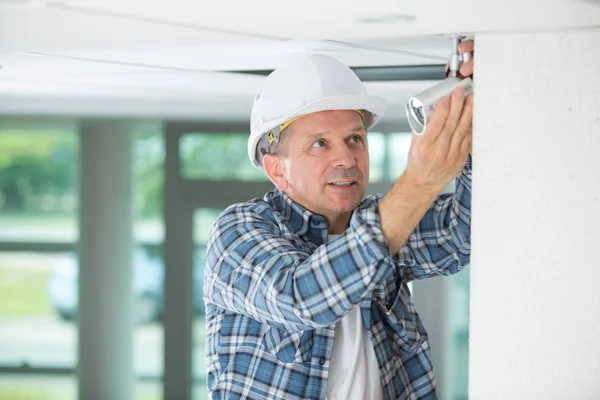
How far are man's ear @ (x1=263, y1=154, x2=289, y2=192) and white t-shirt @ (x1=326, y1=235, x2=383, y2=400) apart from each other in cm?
29

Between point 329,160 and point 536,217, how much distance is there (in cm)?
72

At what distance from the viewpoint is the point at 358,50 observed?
1588 mm

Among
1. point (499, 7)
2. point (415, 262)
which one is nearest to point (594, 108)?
point (499, 7)

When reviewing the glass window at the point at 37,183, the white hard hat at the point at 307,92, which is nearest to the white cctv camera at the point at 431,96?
A: the white hard hat at the point at 307,92

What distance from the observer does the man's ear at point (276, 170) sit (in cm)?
175

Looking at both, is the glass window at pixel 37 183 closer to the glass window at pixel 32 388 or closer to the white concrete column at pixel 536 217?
the glass window at pixel 32 388

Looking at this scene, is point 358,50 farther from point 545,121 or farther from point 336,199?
point 545,121

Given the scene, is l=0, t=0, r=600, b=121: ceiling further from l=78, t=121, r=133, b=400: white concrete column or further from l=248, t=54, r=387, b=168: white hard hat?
l=78, t=121, r=133, b=400: white concrete column

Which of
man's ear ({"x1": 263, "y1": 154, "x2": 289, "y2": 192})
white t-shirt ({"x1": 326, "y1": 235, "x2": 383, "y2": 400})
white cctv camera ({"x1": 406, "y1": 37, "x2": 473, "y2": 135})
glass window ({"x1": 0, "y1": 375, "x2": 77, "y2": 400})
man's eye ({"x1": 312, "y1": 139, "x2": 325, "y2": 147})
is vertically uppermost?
white cctv camera ({"x1": 406, "y1": 37, "x2": 473, "y2": 135})

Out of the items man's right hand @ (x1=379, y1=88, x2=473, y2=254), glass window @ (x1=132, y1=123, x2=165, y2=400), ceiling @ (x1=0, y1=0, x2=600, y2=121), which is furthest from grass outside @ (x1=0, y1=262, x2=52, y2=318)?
man's right hand @ (x1=379, y1=88, x2=473, y2=254)

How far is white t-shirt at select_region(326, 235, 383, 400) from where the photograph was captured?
1.63 metres

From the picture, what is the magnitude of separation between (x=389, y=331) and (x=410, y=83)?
675 mm

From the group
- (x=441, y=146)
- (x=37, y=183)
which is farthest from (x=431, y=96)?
(x=37, y=183)

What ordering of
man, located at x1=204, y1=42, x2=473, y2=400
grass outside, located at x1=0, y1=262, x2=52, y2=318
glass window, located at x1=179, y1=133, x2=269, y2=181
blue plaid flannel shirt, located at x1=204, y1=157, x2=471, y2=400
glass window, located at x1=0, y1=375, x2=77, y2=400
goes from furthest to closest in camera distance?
grass outside, located at x1=0, y1=262, x2=52, y2=318, glass window, located at x1=0, y1=375, x2=77, y2=400, glass window, located at x1=179, y1=133, x2=269, y2=181, man, located at x1=204, y1=42, x2=473, y2=400, blue plaid flannel shirt, located at x1=204, y1=157, x2=471, y2=400
